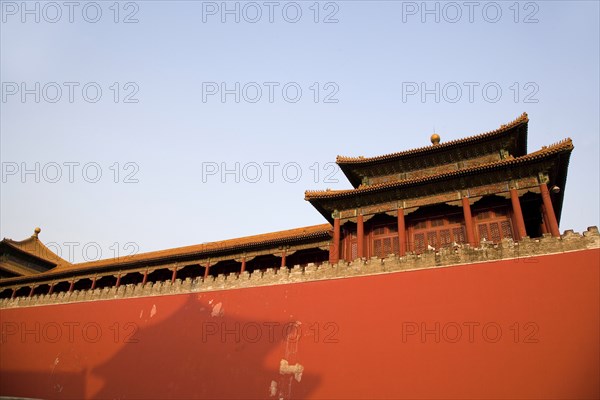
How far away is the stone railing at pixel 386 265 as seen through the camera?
30.3 ft

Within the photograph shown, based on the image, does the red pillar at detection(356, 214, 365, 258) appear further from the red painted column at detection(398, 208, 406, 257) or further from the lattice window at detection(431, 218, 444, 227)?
the lattice window at detection(431, 218, 444, 227)

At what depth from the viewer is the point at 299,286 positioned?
37.7ft

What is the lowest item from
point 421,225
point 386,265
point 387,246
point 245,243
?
point 386,265

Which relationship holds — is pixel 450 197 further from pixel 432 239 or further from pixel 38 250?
pixel 38 250

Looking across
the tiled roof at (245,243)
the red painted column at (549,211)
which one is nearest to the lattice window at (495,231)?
the red painted column at (549,211)

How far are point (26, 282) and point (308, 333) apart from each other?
674 inches

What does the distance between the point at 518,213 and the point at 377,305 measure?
4.58 meters

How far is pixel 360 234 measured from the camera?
Answer: 1306 centimetres

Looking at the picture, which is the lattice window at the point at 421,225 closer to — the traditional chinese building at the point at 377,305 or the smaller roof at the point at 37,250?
the traditional chinese building at the point at 377,305

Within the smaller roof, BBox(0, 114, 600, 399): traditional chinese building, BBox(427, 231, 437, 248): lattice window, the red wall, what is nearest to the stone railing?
BBox(0, 114, 600, 399): traditional chinese building

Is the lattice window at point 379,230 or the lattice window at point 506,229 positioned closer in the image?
the lattice window at point 506,229

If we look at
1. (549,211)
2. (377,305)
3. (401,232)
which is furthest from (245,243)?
(549,211)

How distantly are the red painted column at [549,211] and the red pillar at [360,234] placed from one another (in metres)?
4.95

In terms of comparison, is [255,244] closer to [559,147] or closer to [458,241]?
[458,241]
